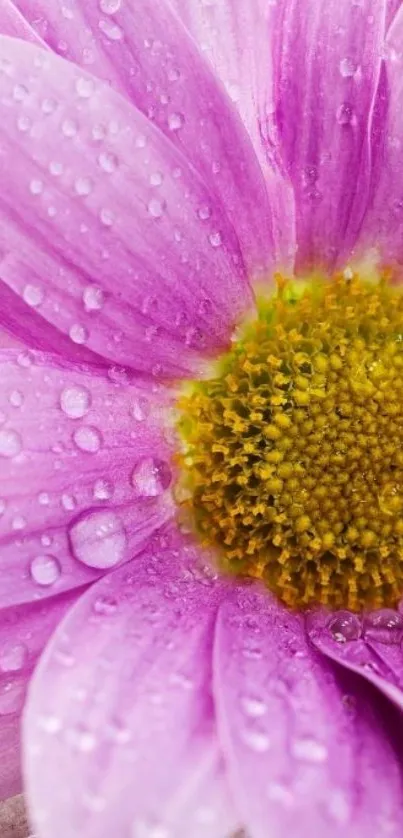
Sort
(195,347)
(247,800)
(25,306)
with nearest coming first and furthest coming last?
(247,800)
(25,306)
(195,347)

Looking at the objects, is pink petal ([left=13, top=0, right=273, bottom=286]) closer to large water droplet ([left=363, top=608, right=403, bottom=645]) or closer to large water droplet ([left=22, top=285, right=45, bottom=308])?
large water droplet ([left=22, top=285, right=45, bottom=308])

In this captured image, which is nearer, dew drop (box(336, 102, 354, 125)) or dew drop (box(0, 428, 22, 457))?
dew drop (box(0, 428, 22, 457))

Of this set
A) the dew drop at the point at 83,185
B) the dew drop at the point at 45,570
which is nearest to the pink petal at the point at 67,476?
the dew drop at the point at 45,570

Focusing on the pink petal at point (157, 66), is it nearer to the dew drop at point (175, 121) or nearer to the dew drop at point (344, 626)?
the dew drop at point (175, 121)

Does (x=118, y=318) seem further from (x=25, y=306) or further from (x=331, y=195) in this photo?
(x=331, y=195)

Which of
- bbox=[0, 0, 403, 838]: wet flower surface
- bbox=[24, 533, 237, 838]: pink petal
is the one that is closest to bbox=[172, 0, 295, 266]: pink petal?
bbox=[0, 0, 403, 838]: wet flower surface

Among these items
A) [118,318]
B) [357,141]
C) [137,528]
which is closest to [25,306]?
[118,318]
